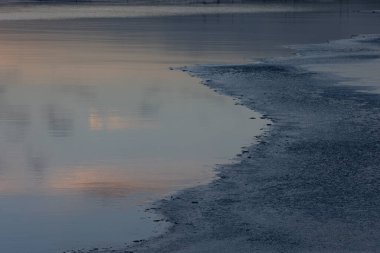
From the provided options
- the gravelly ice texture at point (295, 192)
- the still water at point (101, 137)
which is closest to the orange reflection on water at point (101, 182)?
the still water at point (101, 137)

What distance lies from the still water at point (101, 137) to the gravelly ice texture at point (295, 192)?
1.42ft

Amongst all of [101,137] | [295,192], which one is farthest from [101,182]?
[101,137]

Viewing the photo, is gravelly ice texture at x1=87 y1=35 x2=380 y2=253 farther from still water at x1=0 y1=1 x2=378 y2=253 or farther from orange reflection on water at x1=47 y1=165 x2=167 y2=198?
orange reflection on water at x1=47 y1=165 x2=167 y2=198

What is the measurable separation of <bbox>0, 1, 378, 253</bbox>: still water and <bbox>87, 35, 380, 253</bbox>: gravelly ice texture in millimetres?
432

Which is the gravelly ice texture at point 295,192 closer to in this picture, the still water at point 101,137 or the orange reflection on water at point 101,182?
the still water at point 101,137

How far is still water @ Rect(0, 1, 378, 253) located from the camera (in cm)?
1098

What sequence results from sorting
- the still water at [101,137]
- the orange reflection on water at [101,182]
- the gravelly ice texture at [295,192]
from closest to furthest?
the gravelly ice texture at [295,192], the still water at [101,137], the orange reflection on water at [101,182]

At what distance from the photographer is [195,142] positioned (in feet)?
53.1

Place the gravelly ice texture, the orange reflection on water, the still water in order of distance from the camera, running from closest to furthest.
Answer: the gravelly ice texture < the still water < the orange reflection on water

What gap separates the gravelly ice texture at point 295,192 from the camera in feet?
32.8

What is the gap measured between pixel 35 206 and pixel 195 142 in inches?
194

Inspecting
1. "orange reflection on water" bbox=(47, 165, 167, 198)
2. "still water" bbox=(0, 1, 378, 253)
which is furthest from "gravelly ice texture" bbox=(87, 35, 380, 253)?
"orange reflection on water" bbox=(47, 165, 167, 198)

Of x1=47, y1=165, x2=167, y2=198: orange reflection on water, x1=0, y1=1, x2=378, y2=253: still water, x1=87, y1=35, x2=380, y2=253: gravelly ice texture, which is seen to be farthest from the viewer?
x1=47, y1=165, x2=167, y2=198: orange reflection on water

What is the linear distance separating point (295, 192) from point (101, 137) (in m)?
5.21
